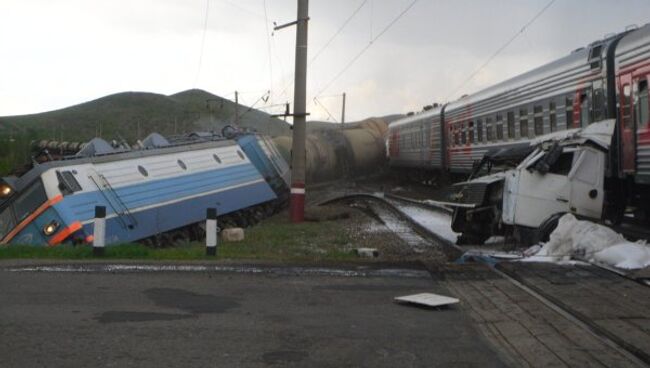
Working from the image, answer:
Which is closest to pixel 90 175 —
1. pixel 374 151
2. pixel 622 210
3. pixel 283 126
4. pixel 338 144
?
pixel 622 210

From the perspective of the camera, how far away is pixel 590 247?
418 inches

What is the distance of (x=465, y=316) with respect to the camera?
7.00 metres

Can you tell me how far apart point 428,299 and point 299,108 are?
1546 centimetres

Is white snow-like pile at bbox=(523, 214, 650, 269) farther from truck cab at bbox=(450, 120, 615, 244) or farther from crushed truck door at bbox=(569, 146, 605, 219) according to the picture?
crushed truck door at bbox=(569, 146, 605, 219)

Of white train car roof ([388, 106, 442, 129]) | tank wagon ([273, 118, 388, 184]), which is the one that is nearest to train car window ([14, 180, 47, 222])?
white train car roof ([388, 106, 442, 129])

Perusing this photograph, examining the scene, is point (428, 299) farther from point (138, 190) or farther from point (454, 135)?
point (454, 135)

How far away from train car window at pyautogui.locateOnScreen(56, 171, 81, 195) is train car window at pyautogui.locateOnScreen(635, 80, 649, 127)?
11.8m

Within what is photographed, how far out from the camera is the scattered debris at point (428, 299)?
734 centimetres

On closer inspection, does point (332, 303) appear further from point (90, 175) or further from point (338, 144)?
point (338, 144)

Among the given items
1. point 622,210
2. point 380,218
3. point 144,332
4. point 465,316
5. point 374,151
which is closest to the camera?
point 144,332

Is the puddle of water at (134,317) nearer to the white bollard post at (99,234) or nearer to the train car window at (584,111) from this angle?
the white bollard post at (99,234)

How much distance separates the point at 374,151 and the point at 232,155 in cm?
3077

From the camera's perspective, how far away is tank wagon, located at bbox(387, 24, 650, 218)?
13883mm

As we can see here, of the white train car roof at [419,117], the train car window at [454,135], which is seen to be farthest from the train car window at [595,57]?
the white train car roof at [419,117]
